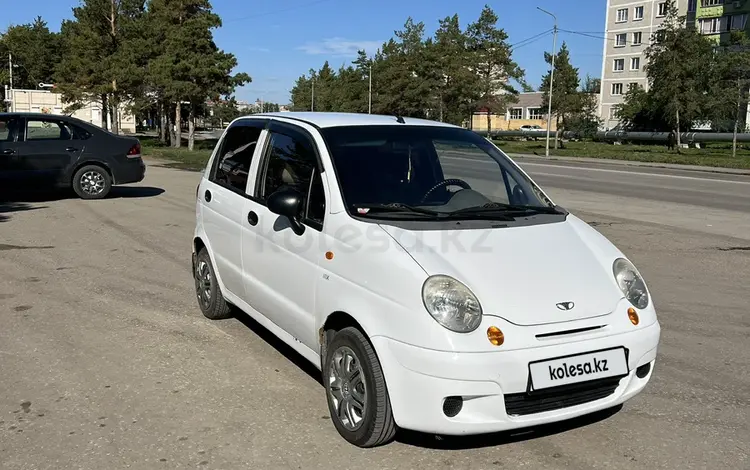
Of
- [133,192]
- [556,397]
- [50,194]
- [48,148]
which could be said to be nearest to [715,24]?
[133,192]

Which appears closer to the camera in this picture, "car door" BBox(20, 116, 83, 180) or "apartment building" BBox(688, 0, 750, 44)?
"car door" BBox(20, 116, 83, 180)

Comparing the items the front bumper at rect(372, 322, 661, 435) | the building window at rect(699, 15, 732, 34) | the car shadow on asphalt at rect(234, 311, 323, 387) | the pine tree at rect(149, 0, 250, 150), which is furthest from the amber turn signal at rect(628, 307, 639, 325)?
the building window at rect(699, 15, 732, 34)

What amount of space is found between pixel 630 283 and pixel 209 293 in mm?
3458

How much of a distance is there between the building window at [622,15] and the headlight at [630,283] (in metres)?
89.7

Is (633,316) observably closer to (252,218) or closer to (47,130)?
(252,218)

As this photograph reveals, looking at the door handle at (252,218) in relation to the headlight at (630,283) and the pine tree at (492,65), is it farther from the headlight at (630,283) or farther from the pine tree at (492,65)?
the pine tree at (492,65)

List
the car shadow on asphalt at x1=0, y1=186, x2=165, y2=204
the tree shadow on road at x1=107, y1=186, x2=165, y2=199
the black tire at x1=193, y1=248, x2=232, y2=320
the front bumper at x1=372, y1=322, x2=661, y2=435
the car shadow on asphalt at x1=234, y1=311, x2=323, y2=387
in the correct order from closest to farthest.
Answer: the front bumper at x1=372, y1=322, x2=661, y2=435
the car shadow on asphalt at x1=234, y1=311, x2=323, y2=387
the black tire at x1=193, y1=248, x2=232, y2=320
the car shadow on asphalt at x1=0, y1=186, x2=165, y2=204
the tree shadow on road at x1=107, y1=186, x2=165, y2=199

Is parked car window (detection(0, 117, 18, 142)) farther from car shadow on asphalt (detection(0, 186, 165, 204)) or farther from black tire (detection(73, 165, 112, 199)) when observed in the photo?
black tire (detection(73, 165, 112, 199))

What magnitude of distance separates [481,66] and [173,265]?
171 ft

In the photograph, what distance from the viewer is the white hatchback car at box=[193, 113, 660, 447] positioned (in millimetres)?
3359

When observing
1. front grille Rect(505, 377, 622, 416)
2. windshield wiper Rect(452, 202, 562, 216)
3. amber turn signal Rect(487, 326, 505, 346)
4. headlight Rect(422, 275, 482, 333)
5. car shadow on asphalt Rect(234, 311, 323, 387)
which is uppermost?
windshield wiper Rect(452, 202, 562, 216)

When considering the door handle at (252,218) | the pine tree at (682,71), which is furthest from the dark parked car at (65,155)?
the pine tree at (682,71)

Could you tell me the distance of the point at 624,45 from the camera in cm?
8531

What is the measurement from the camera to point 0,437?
3846 millimetres
